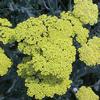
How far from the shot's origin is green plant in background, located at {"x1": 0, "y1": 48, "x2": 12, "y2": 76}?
2673mm

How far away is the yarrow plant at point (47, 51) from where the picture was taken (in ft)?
8.47

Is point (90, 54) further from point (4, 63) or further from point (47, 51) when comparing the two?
point (4, 63)

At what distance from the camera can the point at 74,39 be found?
9.56 ft

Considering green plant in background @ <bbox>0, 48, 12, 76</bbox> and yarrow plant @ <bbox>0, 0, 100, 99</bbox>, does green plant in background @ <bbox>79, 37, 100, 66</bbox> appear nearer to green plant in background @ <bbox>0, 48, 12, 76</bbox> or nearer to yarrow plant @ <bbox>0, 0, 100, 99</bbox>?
yarrow plant @ <bbox>0, 0, 100, 99</bbox>

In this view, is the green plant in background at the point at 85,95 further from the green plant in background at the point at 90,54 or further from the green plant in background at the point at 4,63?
the green plant in background at the point at 4,63

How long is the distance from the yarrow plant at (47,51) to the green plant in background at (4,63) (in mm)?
73

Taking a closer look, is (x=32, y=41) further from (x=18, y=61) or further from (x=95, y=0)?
(x=95, y=0)

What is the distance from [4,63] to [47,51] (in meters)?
0.29

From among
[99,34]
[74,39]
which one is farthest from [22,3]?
[74,39]

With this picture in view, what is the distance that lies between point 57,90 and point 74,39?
0.44m

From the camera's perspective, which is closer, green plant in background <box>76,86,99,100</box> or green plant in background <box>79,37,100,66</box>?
green plant in background <box>79,37,100,66</box>

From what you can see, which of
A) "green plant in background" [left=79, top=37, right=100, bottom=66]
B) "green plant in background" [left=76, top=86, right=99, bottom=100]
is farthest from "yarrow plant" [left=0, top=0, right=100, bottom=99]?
"green plant in background" [left=76, top=86, right=99, bottom=100]

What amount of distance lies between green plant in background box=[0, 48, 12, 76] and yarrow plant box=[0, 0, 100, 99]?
0.07m

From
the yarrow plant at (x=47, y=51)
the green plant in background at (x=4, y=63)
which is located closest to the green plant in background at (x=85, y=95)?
the yarrow plant at (x=47, y=51)
